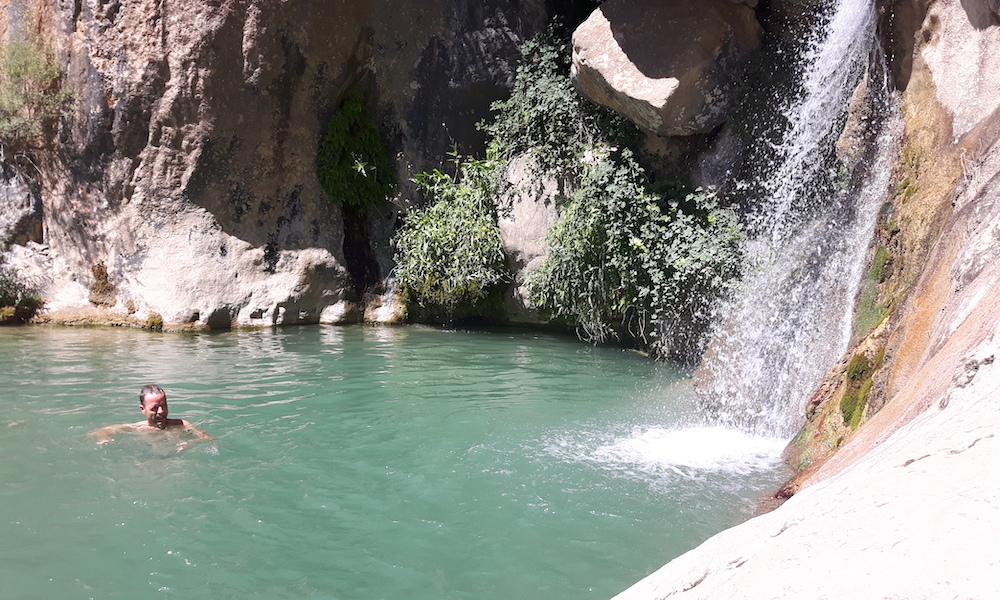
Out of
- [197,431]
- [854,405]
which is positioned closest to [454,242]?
[197,431]

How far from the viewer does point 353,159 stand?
1260 cm

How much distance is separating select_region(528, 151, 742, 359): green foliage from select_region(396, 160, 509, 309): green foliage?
1153 mm

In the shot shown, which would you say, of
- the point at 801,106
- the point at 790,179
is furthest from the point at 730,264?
the point at 801,106

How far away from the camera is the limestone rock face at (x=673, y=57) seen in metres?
8.95

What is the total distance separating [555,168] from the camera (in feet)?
36.3

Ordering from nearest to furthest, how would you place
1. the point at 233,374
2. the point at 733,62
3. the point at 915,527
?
the point at 915,527 < the point at 233,374 < the point at 733,62

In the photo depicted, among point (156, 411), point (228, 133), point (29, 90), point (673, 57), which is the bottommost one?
point (156, 411)

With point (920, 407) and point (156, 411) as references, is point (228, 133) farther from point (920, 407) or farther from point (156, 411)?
point (920, 407)

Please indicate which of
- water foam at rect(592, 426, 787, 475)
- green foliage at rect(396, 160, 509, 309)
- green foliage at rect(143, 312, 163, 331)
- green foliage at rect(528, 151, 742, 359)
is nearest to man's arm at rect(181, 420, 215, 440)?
water foam at rect(592, 426, 787, 475)

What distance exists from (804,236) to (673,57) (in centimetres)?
278

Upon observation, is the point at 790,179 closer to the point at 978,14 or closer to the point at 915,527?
the point at 978,14

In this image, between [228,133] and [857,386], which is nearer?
[857,386]

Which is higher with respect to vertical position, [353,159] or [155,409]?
[353,159]

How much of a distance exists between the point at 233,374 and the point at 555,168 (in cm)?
542
